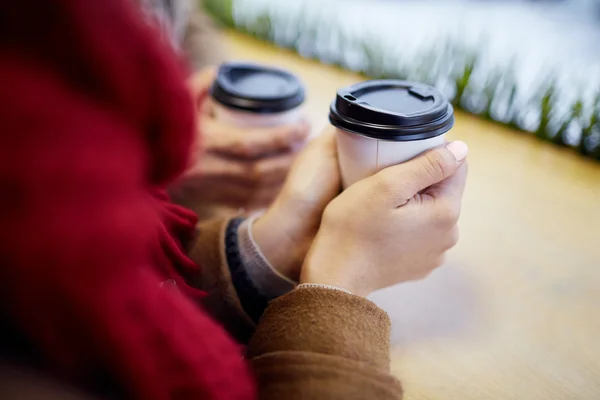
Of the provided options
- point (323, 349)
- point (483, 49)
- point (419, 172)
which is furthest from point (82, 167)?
point (483, 49)

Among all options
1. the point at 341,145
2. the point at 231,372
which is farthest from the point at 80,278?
the point at 341,145

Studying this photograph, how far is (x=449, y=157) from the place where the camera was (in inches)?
22.4

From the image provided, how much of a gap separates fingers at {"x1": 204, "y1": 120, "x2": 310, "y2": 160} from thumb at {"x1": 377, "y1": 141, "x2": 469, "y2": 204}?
11.3 inches

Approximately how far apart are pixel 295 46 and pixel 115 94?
1.18m

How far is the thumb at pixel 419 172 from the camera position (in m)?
Answer: 0.55

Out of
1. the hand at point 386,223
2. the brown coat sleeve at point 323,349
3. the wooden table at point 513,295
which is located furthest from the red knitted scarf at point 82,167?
the wooden table at point 513,295

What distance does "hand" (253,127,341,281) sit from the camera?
0.65 meters

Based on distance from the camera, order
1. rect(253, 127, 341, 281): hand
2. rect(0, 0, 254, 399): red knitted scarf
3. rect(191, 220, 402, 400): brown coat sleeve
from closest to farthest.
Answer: rect(0, 0, 254, 399): red knitted scarf → rect(191, 220, 402, 400): brown coat sleeve → rect(253, 127, 341, 281): hand

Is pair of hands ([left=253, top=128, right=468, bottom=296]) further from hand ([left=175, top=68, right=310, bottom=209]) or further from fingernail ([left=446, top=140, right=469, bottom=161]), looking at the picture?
hand ([left=175, top=68, right=310, bottom=209])

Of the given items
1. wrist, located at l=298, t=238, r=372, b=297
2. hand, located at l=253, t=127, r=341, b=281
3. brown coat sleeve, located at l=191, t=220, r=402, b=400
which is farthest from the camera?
hand, located at l=253, t=127, r=341, b=281

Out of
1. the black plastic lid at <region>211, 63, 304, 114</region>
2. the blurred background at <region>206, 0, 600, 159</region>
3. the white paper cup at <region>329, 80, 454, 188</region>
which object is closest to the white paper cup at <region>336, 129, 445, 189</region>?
the white paper cup at <region>329, 80, 454, 188</region>

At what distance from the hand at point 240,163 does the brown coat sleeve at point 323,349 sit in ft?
1.14

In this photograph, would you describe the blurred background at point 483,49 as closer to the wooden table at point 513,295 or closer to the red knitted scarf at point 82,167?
the wooden table at point 513,295

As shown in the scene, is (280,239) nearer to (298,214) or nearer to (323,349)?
(298,214)
